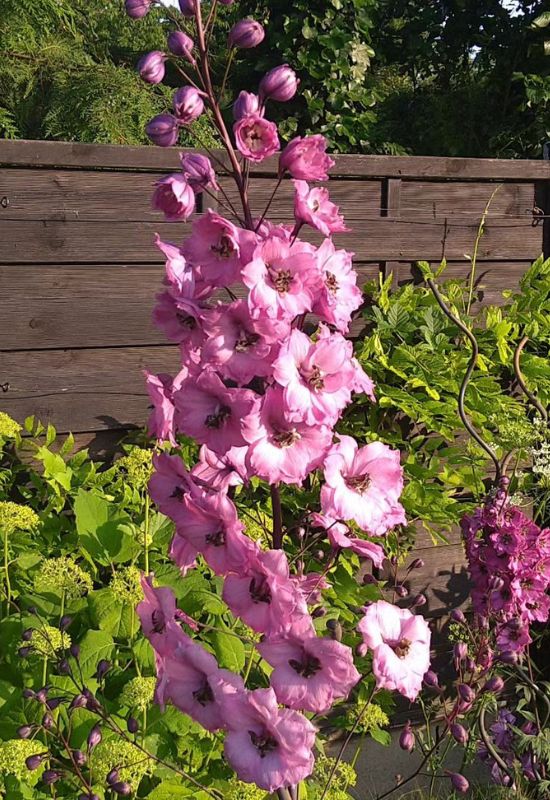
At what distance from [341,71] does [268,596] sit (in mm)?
5556

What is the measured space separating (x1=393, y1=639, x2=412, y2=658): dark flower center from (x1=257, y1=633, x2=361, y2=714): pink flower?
144 mm

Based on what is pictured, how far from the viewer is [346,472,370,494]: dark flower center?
116 centimetres

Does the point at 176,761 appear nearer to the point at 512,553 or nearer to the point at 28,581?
the point at 28,581

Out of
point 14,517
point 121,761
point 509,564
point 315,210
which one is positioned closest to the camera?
point 315,210

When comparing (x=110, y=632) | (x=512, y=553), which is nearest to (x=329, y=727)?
(x=512, y=553)

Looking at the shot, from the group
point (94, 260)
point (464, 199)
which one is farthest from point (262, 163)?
point (464, 199)

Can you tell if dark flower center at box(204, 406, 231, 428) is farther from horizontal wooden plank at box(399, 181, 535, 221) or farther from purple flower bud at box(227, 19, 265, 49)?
horizontal wooden plank at box(399, 181, 535, 221)

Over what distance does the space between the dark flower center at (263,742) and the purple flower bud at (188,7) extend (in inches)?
36.2

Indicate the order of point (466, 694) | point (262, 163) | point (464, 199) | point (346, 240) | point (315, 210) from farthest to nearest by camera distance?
point (464, 199) → point (346, 240) → point (262, 163) → point (466, 694) → point (315, 210)

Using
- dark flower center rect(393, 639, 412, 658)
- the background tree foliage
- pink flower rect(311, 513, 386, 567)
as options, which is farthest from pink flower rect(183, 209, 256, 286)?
the background tree foliage

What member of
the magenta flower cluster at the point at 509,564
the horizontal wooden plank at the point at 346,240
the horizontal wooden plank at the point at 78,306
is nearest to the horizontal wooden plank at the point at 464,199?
the horizontal wooden plank at the point at 346,240

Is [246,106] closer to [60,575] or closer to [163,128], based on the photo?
[163,128]

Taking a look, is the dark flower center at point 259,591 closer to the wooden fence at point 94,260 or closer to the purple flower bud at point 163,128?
the purple flower bud at point 163,128

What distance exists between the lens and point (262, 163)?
99.9 inches
